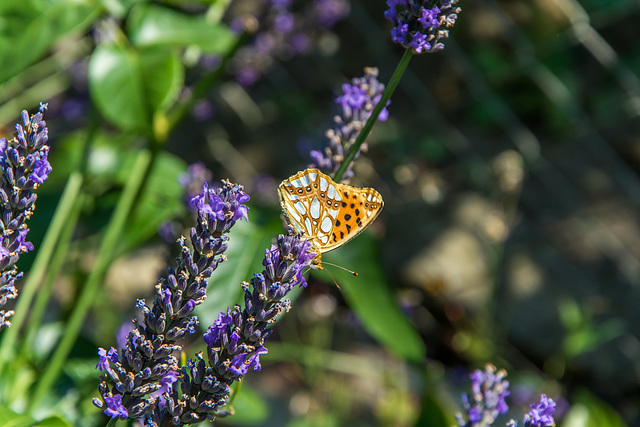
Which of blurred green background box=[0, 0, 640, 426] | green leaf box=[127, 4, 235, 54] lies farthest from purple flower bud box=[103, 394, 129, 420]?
blurred green background box=[0, 0, 640, 426]

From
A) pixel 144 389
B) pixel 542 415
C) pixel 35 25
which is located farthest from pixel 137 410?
pixel 35 25

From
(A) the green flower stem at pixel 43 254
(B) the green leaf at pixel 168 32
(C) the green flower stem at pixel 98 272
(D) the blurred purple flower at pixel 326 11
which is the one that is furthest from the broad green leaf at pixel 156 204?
(D) the blurred purple flower at pixel 326 11

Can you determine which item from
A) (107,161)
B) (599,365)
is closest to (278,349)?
(107,161)

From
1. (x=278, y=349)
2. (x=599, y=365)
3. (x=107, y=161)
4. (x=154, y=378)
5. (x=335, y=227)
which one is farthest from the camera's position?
(x=599, y=365)

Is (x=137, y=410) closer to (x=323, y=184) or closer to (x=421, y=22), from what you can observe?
(x=323, y=184)

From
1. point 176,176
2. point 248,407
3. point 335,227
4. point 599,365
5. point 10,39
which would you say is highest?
point 10,39

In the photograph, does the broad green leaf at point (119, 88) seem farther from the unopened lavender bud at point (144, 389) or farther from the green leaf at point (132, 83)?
the unopened lavender bud at point (144, 389)

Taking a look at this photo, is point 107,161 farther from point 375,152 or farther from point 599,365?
point 599,365
